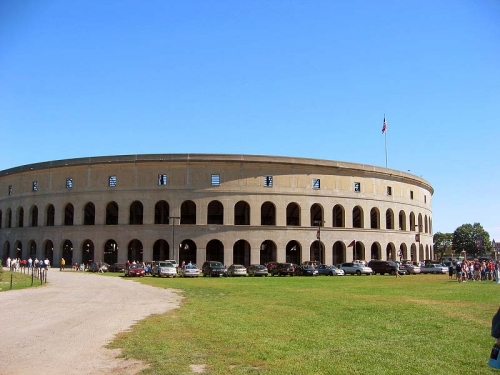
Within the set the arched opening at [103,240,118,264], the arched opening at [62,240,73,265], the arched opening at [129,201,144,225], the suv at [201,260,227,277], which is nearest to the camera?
the suv at [201,260,227,277]

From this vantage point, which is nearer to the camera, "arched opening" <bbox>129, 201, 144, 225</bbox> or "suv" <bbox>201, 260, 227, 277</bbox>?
"suv" <bbox>201, 260, 227, 277</bbox>

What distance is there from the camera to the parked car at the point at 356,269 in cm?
5488

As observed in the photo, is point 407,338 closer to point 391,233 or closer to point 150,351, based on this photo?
point 150,351

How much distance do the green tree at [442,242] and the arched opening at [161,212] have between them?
370 ft

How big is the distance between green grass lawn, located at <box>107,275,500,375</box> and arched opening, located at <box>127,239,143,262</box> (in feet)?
168

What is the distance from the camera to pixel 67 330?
1345cm

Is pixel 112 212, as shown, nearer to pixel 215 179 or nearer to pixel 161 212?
pixel 161 212

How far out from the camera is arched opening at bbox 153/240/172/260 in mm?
66688

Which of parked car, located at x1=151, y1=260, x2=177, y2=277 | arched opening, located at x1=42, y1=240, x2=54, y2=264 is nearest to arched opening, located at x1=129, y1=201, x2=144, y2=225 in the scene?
arched opening, located at x1=42, y1=240, x2=54, y2=264

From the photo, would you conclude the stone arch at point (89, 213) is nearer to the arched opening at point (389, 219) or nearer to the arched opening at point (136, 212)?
the arched opening at point (136, 212)

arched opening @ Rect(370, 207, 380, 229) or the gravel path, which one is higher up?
arched opening @ Rect(370, 207, 380, 229)

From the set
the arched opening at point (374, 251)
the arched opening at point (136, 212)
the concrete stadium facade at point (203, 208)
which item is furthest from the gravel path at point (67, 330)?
the arched opening at point (374, 251)

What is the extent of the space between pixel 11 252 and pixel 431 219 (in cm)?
7004

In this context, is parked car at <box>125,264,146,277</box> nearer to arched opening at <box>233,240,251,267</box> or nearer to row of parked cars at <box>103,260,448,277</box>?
row of parked cars at <box>103,260,448,277</box>
